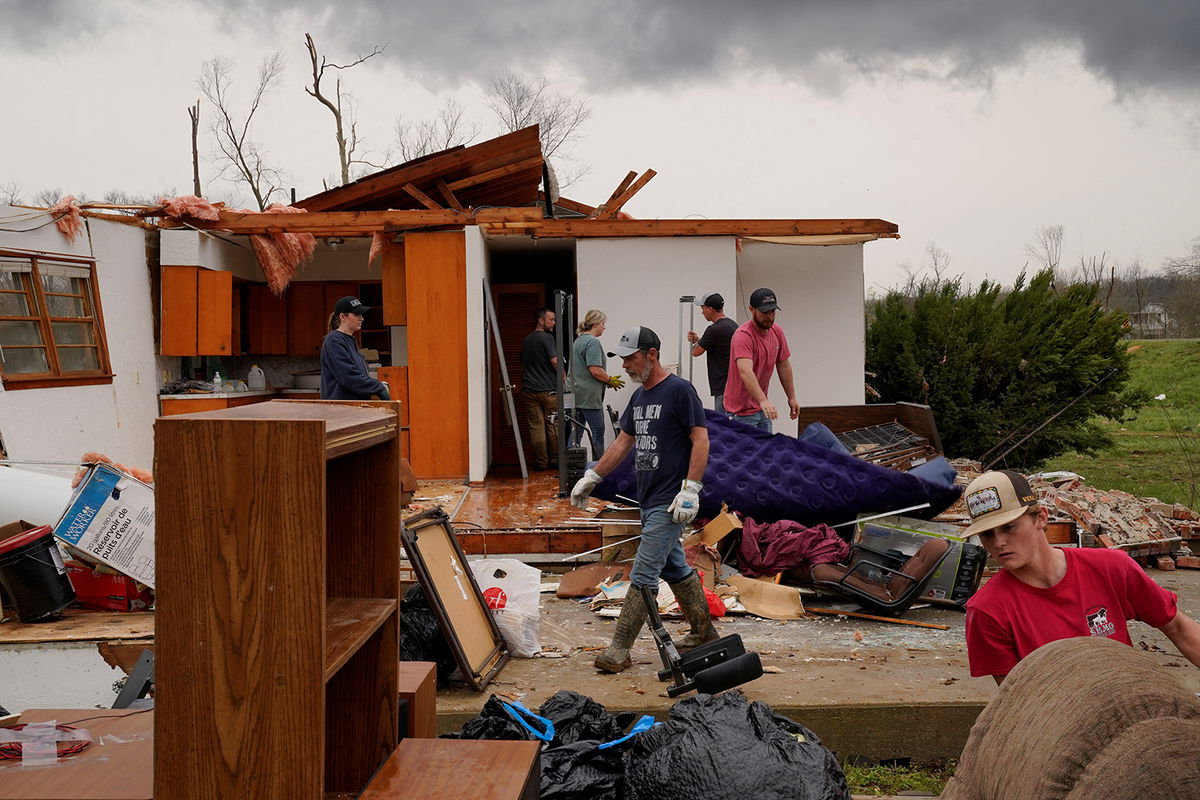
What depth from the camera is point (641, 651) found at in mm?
5355

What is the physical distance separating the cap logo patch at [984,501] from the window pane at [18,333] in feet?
26.1

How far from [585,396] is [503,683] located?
493 centimetres

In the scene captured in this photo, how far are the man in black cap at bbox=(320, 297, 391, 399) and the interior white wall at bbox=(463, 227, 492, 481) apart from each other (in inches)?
101

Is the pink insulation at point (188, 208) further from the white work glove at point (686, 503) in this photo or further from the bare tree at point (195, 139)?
the bare tree at point (195, 139)

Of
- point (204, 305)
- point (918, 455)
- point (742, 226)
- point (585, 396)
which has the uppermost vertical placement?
point (742, 226)

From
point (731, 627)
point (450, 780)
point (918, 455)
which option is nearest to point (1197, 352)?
point (918, 455)

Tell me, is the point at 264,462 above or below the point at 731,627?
above

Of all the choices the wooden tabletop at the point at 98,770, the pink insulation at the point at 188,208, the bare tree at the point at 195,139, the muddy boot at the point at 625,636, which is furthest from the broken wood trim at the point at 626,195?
the bare tree at the point at 195,139

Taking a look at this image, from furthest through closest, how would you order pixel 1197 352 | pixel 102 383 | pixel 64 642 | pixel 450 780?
pixel 1197 352
pixel 102 383
pixel 64 642
pixel 450 780

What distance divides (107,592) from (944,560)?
17.6 feet

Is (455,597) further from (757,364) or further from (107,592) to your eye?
(757,364)

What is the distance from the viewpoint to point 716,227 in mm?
10172

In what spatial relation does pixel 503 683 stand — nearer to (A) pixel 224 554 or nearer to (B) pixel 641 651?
(B) pixel 641 651

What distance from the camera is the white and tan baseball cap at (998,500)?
2.74m
